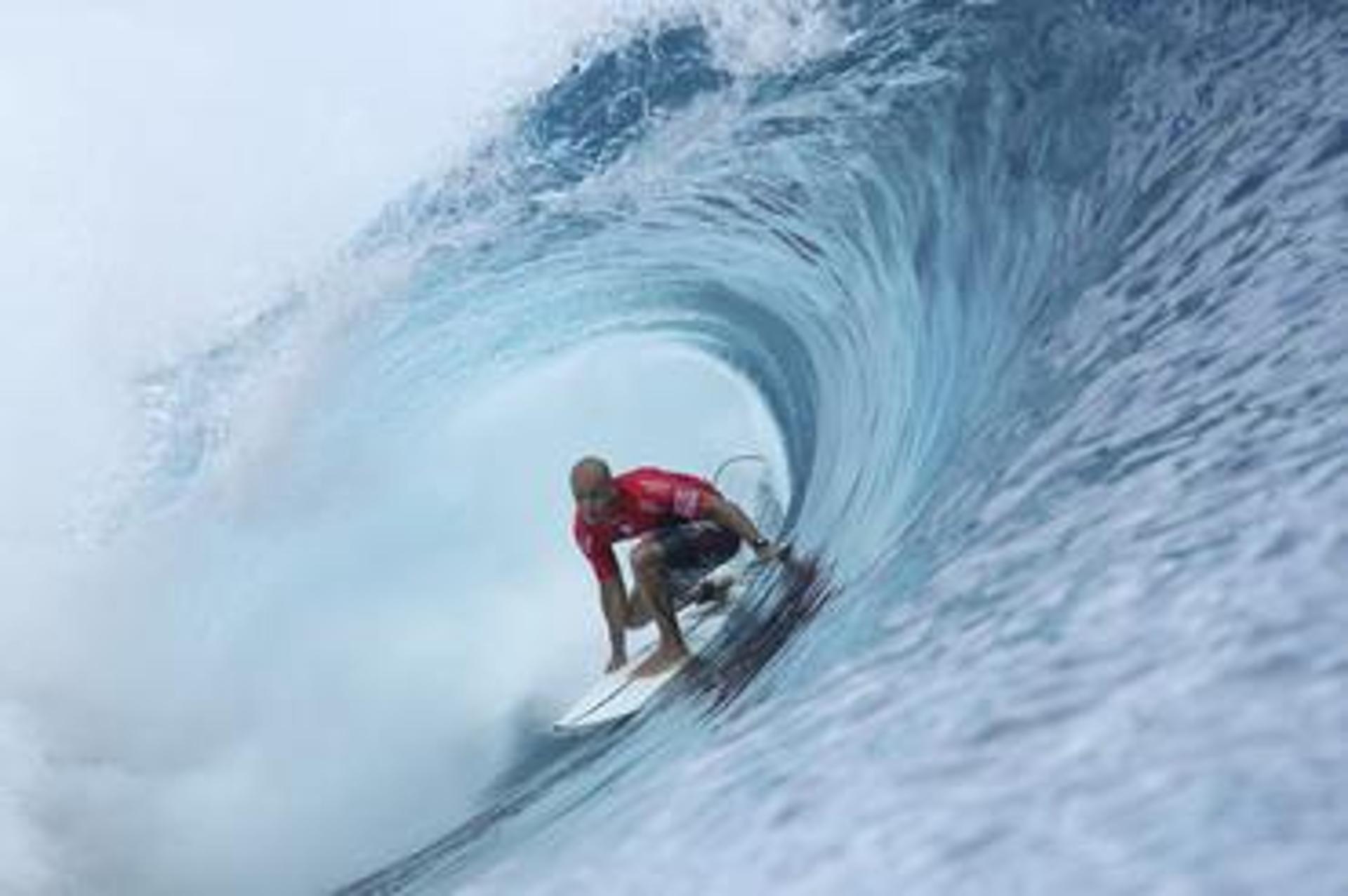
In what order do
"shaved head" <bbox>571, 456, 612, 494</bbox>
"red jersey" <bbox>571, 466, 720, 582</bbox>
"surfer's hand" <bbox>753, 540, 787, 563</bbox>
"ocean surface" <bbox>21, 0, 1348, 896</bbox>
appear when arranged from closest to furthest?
"ocean surface" <bbox>21, 0, 1348, 896</bbox> → "shaved head" <bbox>571, 456, 612, 494</bbox> → "surfer's hand" <bbox>753, 540, 787, 563</bbox> → "red jersey" <bbox>571, 466, 720, 582</bbox>

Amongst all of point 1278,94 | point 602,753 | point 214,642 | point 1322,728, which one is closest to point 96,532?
point 214,642

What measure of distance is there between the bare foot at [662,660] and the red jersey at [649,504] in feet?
1.48

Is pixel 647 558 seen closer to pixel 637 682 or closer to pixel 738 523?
pixel 738 523

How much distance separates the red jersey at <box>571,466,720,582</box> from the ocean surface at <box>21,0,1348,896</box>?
21.1 inches

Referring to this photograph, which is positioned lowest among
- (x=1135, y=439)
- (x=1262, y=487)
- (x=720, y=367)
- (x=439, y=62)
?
(x=1262, y=487)

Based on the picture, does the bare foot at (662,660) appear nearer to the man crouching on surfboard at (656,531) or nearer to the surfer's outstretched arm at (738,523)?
the man crouching on surfboard at (656,531)

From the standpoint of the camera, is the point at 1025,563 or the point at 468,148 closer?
the point at 1025,563

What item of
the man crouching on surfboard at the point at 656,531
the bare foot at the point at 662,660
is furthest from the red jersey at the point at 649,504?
the bare foot at the point at 662,660

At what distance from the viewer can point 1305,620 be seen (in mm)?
3617

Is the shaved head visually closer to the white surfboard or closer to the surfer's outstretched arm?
the surfer's outstretched arm

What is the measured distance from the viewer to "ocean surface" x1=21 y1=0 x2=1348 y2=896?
3.71m

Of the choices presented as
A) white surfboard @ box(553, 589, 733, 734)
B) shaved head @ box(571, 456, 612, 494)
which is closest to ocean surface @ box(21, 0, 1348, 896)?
white surfboard @ box(553, 589, 733, 734)

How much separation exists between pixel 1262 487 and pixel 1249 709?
0.99m

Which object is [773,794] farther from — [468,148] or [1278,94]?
[468,148]
